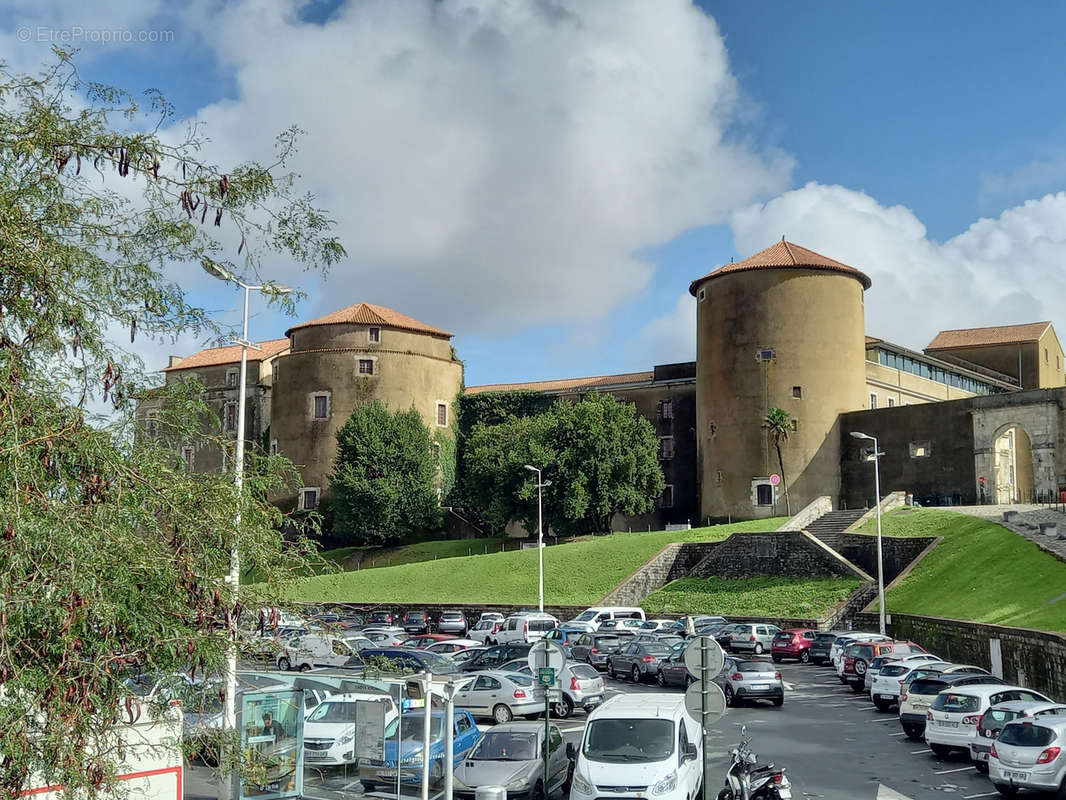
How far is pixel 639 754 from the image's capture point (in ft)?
53.8

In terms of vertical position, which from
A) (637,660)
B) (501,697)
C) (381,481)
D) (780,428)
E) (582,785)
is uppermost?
(780,428)

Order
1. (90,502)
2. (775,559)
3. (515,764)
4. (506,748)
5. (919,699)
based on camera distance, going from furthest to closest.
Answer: (775,559)
(919,699)
(506,748)
(515,764)
(90,502)

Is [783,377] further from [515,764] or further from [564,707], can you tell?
[515,764]

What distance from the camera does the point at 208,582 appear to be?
8.41m

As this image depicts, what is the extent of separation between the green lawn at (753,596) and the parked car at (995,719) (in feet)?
92.8

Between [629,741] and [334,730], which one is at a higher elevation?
[334,730]

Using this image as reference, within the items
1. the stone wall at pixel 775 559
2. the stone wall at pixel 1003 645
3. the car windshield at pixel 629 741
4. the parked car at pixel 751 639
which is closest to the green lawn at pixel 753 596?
the stone wall at pixel 775 559

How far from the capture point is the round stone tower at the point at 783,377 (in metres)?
68.9

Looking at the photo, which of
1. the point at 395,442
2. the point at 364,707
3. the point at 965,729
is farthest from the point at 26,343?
the point at 395,442

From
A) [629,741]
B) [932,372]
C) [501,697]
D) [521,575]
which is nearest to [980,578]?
[501,697]

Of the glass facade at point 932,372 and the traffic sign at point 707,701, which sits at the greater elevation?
the glass facade at point 932,372

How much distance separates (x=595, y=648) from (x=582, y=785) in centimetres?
2184

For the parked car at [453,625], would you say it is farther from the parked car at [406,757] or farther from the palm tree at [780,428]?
the parked car at [406,757]

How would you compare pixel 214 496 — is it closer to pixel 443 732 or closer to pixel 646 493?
pixel 443 732
